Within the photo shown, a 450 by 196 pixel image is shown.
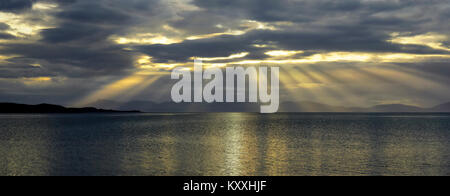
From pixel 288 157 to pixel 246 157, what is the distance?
215 inches

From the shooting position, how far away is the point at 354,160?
4156cm

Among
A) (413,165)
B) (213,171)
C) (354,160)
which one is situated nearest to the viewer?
(213,171)

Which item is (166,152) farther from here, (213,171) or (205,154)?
(213,171)

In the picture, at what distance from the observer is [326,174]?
32.9 meters

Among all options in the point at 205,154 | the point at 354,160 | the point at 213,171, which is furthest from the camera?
the point at 205,154

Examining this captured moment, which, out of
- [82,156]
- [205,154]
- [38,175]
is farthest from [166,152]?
[38,175]
